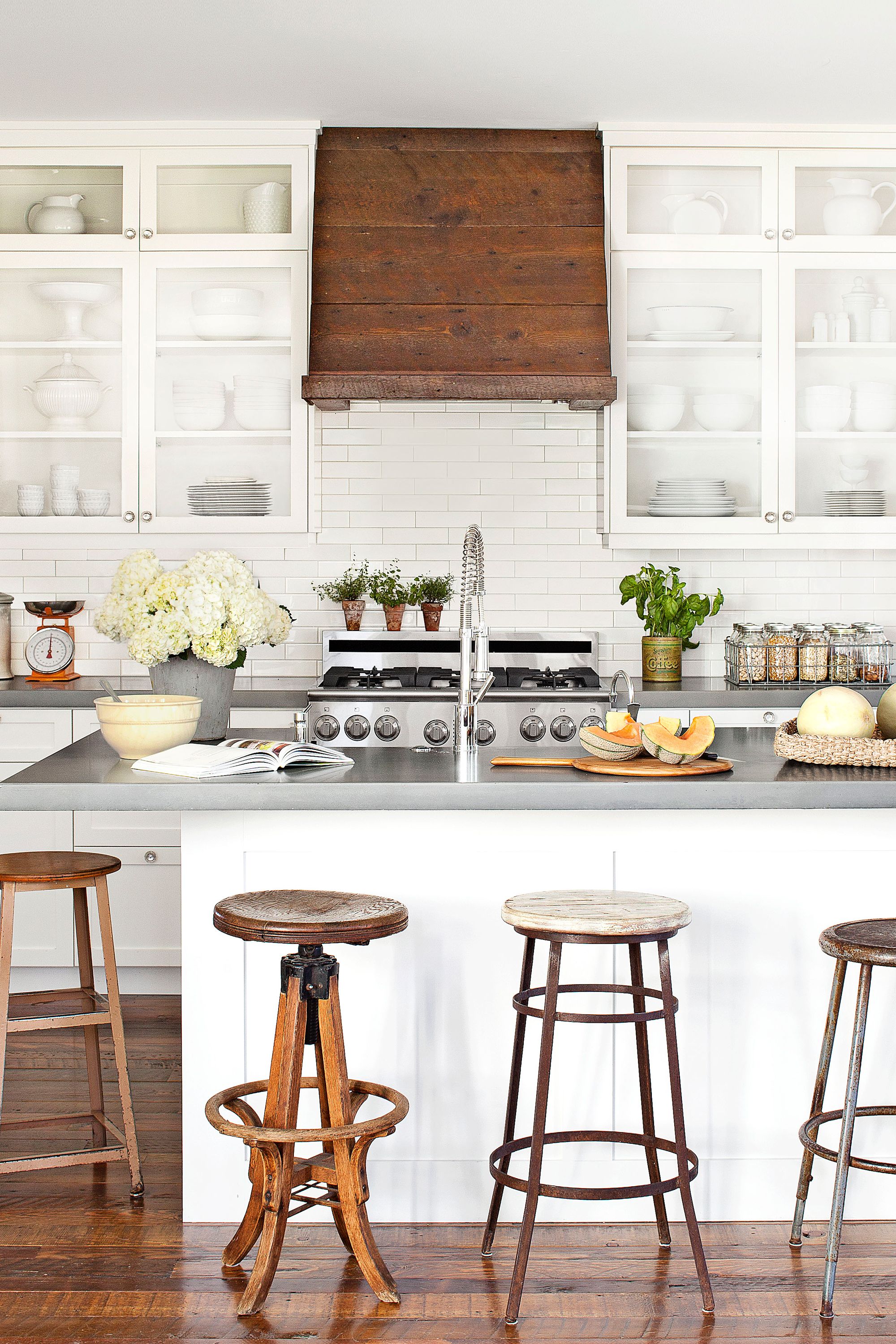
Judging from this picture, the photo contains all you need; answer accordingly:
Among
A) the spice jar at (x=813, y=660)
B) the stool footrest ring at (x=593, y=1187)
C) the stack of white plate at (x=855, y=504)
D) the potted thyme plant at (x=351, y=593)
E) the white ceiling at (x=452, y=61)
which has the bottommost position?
the stool footrest ring at (x=593, y=1187)

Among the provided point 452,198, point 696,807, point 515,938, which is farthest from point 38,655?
point 696,807

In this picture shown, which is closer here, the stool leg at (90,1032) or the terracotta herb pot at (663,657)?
the stool leg at (90,1032)

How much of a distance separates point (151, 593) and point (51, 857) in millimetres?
668

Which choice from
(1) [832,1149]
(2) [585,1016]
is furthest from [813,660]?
(2) [585,1016]

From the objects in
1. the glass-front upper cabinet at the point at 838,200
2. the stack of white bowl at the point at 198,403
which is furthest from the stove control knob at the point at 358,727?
the glass-front upper cabinet at the point at 838,200

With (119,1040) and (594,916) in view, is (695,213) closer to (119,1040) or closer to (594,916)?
(594,916)

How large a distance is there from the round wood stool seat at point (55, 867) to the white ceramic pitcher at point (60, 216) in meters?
2.52

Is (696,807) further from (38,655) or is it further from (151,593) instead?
(38,655)

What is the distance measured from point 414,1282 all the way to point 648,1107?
1.86 ft

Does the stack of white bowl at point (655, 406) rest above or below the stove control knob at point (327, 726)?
above

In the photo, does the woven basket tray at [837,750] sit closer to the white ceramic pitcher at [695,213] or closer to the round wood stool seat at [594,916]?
the round wood stool seat at [594,916]

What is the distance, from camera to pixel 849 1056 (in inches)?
91.0

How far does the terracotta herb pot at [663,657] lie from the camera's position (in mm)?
4445

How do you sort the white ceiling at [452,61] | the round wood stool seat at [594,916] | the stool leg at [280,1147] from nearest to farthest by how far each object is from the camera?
the round wood stool seat at [594,916], the stool leg at [280,1147], the white ceiling at [452,61]
